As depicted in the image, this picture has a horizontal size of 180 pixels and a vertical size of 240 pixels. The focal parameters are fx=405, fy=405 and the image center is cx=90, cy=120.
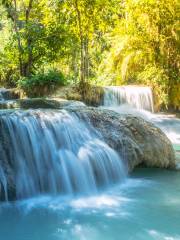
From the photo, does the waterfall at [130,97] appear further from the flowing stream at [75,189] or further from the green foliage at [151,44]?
the flowing stream at [75,189]

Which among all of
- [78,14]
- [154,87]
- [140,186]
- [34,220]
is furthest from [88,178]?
[154,87]

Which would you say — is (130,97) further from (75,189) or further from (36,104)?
(75,189)

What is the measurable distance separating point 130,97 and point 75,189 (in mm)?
10022

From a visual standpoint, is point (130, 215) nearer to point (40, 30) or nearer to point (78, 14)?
point (78, 14)

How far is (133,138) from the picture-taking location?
312 inches

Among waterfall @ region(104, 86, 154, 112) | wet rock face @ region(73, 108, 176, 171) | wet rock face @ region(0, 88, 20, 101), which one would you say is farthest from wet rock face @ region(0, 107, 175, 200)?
waterfall @ region(104, 86, 154, 112)

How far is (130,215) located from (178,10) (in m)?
12.5

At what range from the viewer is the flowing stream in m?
5.13

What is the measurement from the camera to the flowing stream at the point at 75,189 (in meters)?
5.13

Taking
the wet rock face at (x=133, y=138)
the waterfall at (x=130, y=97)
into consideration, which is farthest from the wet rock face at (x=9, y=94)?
the wet rock face at (x=133, y=138)

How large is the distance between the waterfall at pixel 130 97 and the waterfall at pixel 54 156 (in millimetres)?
8360

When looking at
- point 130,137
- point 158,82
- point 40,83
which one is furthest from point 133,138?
point 158,82

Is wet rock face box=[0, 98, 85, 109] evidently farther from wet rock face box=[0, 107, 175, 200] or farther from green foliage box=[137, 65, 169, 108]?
green foliage box=[137, 65, 169, 108]

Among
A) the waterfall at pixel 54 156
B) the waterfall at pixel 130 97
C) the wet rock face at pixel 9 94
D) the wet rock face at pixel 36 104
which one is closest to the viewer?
the waterfall at pixel 54 156
